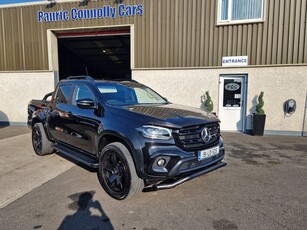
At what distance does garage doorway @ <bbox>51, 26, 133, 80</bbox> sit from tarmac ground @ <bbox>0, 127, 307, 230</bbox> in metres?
6.59

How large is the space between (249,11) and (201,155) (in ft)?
23.5

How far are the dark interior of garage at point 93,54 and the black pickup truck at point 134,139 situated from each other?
901cm

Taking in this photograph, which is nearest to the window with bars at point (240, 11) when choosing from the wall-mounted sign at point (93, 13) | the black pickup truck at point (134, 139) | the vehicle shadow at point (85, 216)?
the wall-mounted sign at point (93, 13)

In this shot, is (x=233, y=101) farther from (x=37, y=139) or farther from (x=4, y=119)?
(x=4, y=119)

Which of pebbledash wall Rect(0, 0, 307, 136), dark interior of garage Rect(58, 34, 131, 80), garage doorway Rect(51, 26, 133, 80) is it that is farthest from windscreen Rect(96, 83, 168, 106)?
dark interior of garage Rect(58, 34, 131, 80)

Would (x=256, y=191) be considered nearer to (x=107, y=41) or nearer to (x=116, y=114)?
(x=116, y=114)

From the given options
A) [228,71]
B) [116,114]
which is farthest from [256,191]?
[228,71]

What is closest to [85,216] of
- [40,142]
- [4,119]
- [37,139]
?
[40,142]

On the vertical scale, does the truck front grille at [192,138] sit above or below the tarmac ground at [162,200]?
above

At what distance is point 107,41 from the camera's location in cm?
1405

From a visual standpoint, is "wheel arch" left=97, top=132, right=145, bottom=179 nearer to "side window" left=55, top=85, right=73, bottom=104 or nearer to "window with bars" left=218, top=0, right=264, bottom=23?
"side window" left=55, top=85, right=73, bottom=104

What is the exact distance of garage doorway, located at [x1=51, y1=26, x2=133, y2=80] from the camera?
9.75 metres

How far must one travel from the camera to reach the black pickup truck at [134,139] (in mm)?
2861

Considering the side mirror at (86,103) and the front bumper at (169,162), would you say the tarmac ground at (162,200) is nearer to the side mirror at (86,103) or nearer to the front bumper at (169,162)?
the front bumper at (169,162)
